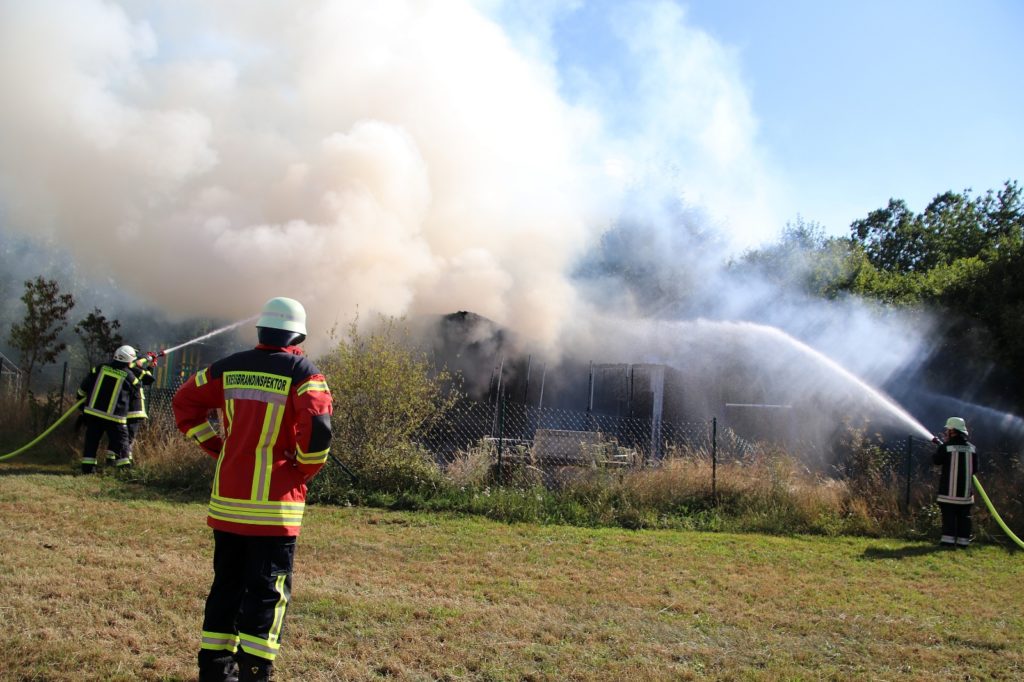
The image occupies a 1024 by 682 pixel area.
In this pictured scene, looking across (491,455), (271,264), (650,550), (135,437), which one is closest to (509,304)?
(271,264)

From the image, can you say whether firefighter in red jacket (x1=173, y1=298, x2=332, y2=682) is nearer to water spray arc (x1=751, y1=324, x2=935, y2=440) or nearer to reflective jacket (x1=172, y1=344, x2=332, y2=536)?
reflective jacket (x1=172, y1=344, x2=332, y2=536)

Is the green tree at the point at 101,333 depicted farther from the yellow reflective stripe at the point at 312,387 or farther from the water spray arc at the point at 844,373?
A: the water spray arc at the point at 844,373

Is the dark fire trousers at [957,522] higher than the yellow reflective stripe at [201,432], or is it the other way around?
the yellow reflective stripe at [201,432]

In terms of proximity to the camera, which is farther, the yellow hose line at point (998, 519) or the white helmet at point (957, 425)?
the white helmet at point (957, 425)

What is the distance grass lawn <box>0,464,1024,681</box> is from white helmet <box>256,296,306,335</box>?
1.77 metres

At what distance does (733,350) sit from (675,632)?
1223cm

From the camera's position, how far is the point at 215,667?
11.0ft

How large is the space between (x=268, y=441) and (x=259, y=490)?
0.76 ft

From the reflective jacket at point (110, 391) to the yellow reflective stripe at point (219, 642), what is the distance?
7.22m

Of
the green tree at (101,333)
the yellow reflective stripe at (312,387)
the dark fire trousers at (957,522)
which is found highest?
the green tree at (101,333)

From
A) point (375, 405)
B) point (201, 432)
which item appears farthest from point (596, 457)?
point (201, 432)

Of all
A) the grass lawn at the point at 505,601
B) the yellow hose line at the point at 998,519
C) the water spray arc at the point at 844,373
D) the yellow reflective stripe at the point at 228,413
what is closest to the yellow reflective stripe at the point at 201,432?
the yellow reflective stripe at the point at 228,413

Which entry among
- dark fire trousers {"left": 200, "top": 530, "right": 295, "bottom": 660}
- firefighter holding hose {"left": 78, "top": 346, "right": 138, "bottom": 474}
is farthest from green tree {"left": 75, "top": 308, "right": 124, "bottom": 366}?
dark fire trousers {"left": 200, "top": 530, "right": 295, "bottom": 660}

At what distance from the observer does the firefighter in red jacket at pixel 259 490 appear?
133 inches
